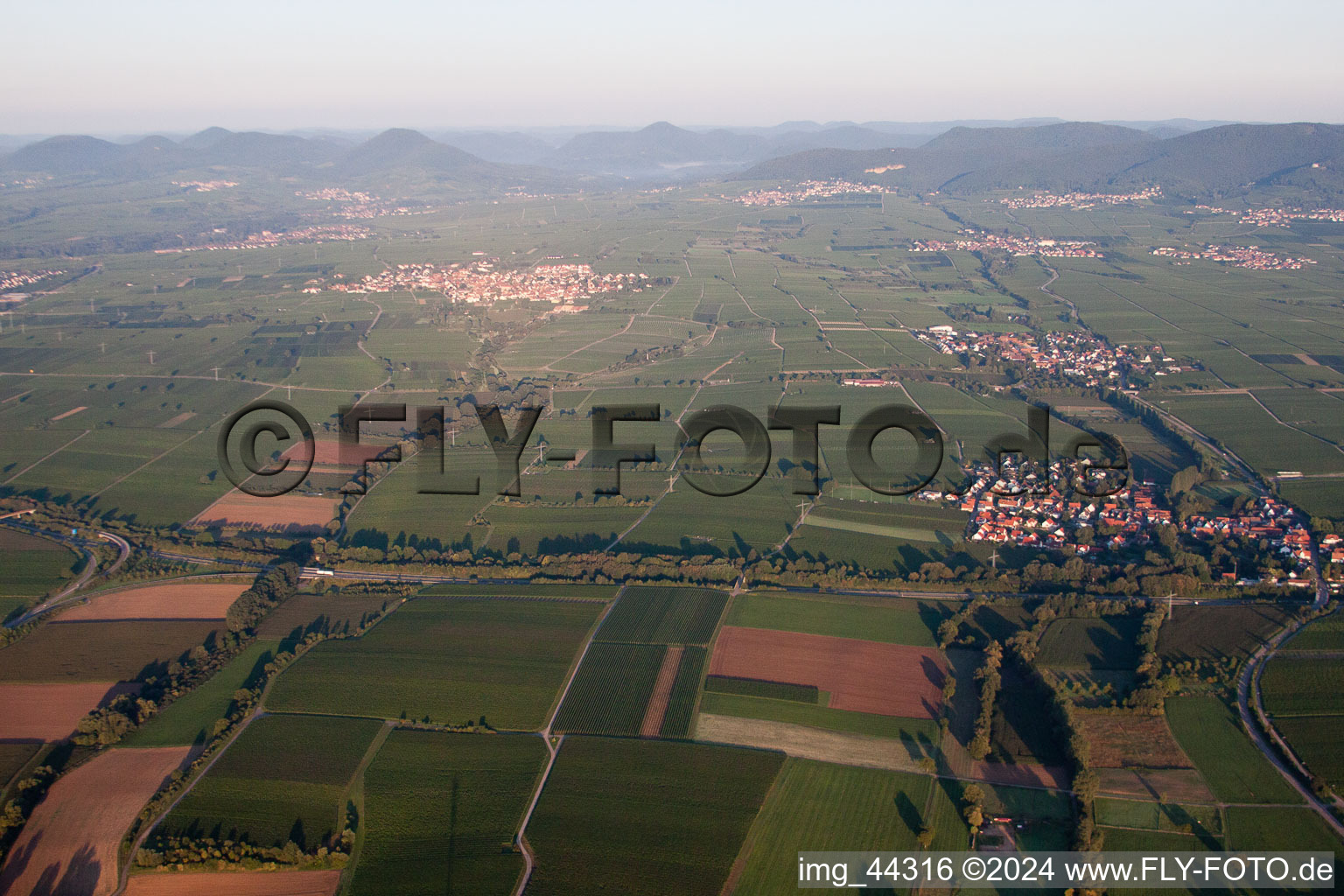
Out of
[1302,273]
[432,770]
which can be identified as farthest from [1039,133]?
[432,770]

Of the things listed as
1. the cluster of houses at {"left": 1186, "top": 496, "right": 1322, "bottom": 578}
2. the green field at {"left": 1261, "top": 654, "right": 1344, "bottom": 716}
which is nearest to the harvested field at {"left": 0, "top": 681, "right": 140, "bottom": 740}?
the green field at {"left": 1261, "top": 654, "right": 1344, "bottom": 716}

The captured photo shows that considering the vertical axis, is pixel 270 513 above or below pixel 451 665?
above

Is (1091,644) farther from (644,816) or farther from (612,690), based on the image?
(644,816)

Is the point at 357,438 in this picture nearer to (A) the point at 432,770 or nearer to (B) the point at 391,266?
(A) the point at 432,770

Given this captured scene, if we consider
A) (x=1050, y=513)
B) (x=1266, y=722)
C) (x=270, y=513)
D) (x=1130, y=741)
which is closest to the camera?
(x=1130, y=741)

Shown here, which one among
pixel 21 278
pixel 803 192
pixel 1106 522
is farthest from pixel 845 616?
pixel 803 192

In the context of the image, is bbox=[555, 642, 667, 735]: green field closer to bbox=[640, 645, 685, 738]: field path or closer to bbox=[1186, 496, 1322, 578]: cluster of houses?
bbox=[640, 645, 685, 738]: field path

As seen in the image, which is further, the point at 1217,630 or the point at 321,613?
the point at 321,613
